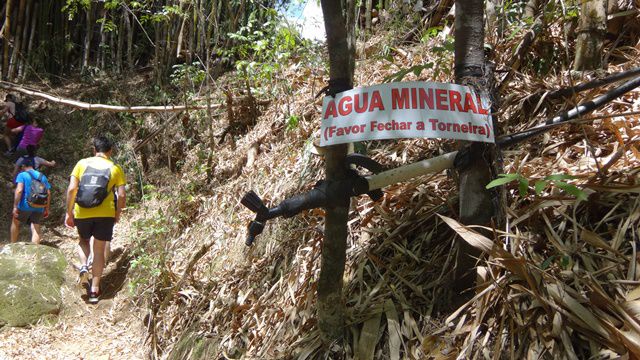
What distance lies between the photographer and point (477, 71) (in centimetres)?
200

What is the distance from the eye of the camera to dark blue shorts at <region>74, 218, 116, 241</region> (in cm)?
513

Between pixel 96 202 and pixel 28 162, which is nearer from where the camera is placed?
pixel 96 202

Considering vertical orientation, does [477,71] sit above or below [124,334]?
above

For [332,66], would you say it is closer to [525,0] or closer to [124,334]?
[525,0]

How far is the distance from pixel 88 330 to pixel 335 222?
3.57 m

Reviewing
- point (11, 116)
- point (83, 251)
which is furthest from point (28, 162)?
point (11, 116)

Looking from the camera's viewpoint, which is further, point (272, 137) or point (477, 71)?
point (272, 137)

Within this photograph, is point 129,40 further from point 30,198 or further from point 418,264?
point 418,264

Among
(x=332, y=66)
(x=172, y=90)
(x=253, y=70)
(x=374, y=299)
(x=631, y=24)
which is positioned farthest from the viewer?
(x=172, y=90)

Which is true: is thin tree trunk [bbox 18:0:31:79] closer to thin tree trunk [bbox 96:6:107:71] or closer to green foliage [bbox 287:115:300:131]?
thin tree trunk [bbox 96:6:107:71]

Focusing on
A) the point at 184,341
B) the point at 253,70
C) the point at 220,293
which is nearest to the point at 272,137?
the point at 253,70

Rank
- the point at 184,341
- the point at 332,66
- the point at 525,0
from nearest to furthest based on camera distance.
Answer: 1. the point at 332,66
2. the point at 184,341
3. the point at 525,0

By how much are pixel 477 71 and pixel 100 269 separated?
457cm

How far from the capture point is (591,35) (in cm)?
288
